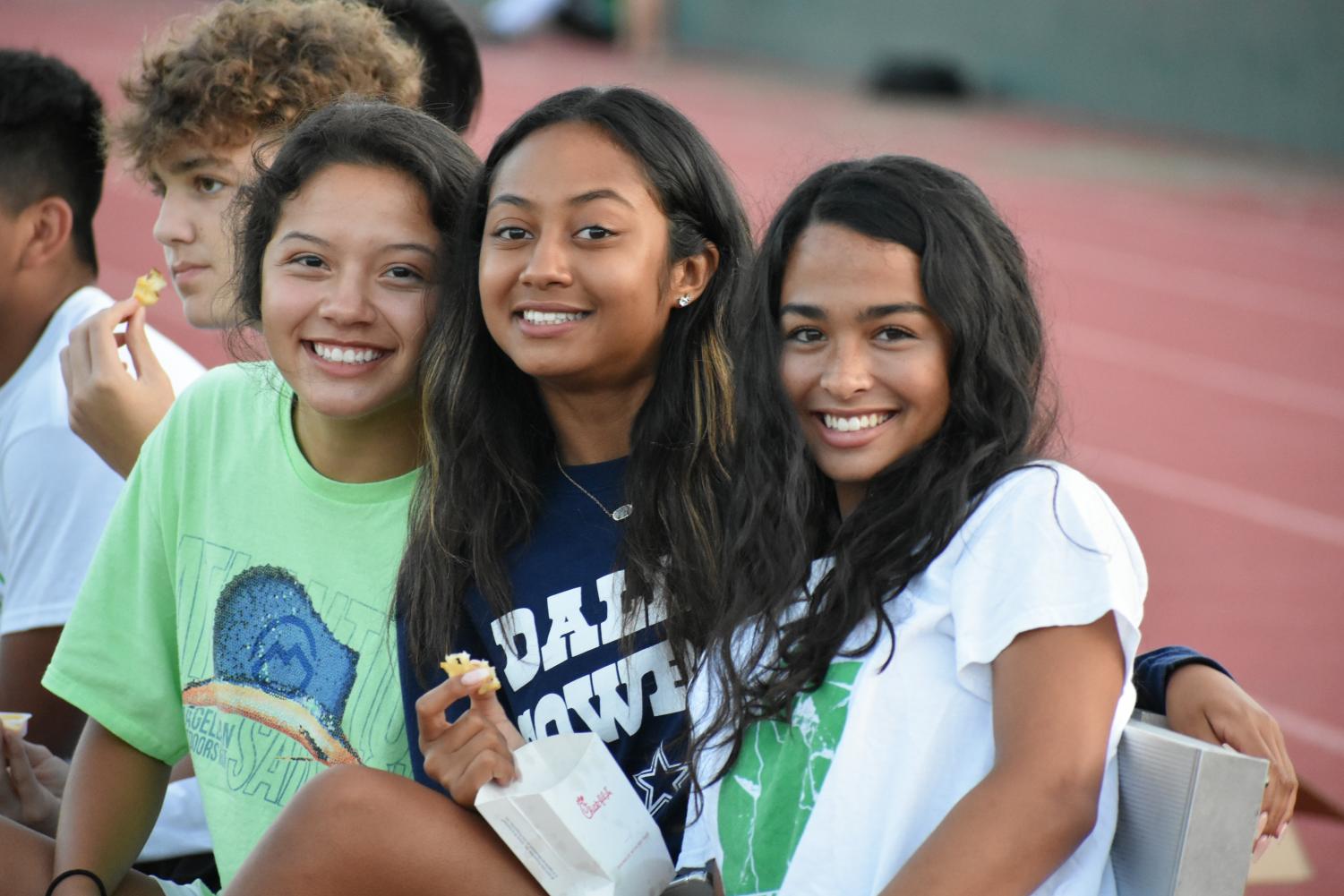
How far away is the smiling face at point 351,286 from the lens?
211cm

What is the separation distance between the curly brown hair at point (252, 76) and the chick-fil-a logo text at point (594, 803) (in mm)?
1308

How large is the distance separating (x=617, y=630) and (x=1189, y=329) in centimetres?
775

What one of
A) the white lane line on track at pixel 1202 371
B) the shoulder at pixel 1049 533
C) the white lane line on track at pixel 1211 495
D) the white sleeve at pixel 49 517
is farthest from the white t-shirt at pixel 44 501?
the white lane line on track at pixel 1202 371

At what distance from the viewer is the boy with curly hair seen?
2.56 metres

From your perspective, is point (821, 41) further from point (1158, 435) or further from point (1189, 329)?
point (1158, 435)

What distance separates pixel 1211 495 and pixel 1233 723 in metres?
5.12

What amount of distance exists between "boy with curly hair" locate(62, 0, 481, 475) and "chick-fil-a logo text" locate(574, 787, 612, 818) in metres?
1.13

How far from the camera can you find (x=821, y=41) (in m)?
17.6

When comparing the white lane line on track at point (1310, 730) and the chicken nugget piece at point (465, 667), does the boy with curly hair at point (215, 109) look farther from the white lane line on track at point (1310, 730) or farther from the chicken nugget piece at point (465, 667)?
the white lane line on track at point (1310, 730)

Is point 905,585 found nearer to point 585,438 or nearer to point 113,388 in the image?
point 585,438

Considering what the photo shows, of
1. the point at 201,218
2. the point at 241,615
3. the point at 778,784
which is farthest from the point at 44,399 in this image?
the point at 778,784

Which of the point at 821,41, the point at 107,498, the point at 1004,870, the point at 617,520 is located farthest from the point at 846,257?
the point at 821,41

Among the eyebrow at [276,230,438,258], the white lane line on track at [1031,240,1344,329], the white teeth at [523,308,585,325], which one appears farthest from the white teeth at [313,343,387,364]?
the white lane line on track at [1031,240,1344,329]

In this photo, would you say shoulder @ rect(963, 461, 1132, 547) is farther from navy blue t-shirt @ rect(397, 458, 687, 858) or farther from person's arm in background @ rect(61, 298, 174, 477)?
person's arm in background @ rect(61, 298, 174, 477)
